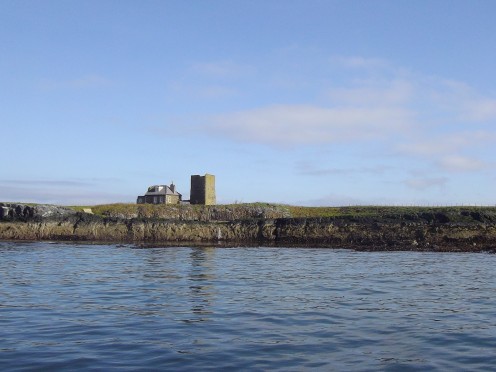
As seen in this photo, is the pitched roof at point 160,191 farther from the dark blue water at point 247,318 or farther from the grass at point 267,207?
the dark blue water at point 247,318

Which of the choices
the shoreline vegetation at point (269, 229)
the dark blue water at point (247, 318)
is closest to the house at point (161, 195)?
the shoreline vegetation at point (269, 229)

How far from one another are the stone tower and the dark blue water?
149 ft

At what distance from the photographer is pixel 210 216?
69.2m

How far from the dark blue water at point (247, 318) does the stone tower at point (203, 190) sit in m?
45.5

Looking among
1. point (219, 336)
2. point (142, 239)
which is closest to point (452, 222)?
point (142, 239)

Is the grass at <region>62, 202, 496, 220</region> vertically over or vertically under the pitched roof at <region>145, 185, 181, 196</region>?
under

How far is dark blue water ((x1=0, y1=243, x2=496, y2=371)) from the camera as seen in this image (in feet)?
36.7

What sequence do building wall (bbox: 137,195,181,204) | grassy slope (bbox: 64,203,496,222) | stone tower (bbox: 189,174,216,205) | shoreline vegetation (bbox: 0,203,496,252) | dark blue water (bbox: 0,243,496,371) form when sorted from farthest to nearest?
building wall (bbox: 137,195,181,204), stone tower (bbox: 189,174,216,205), grassy slope (bbox: 64,203,496,222), shoreline vegetation (bbox: 0,203,496,252), dark blue water (bbox: 0,243,496,371)

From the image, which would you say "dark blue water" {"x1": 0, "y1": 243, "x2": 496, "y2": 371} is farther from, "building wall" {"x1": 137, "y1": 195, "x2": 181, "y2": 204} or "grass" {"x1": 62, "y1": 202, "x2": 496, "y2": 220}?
"building wall" {"x1": 137, "y1": 195, "x2": 181, "y2": 204}

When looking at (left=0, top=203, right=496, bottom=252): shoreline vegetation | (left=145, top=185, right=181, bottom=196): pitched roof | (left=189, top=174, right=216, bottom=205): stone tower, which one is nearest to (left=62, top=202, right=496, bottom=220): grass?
(left=189, top=174, right=216, bottom=205): stone tower

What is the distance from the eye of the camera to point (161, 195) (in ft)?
249

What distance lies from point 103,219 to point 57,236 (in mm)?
4660

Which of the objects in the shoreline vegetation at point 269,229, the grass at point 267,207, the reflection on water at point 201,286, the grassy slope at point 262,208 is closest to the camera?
the reflection on water at point 201,286

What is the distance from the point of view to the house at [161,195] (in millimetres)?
75688
